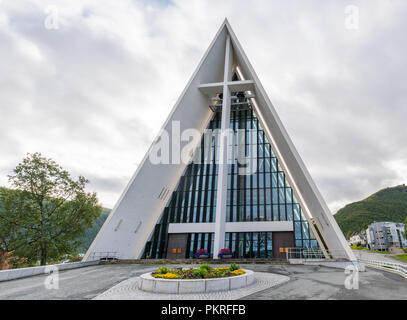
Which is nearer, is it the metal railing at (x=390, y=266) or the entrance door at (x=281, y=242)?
the metal railing at (x=390, y=266)

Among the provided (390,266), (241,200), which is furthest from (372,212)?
(390,266)

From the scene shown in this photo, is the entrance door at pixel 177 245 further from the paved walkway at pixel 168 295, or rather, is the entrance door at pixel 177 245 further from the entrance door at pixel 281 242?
the paved walkway at pixel 168 295

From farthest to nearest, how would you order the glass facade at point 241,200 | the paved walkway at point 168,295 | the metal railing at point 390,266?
1. the glass facade at point 241,200
2. the metal railing at point 390,266
3. the paved walkway at point 168,295

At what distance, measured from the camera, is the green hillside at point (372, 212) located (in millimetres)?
97750

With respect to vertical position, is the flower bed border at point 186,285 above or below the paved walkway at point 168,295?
above

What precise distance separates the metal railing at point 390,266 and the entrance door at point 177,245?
1504 cm

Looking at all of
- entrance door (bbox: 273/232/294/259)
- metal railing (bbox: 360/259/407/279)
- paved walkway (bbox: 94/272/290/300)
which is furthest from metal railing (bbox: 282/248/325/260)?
paved walkway (bbox: 94/272/290/300)

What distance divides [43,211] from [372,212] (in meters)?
123

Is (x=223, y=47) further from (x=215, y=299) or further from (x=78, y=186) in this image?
(x=215, y=299)

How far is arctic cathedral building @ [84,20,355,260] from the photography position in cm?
1747

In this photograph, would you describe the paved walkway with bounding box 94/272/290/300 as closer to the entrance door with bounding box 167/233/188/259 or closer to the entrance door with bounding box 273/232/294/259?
the entrance door with bounding box 273/232/294/259

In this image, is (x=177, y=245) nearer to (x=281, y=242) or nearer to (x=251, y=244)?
(x=251, y=244)

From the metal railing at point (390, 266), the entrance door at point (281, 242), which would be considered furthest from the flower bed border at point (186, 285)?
the entrance door at point (281, 242)
